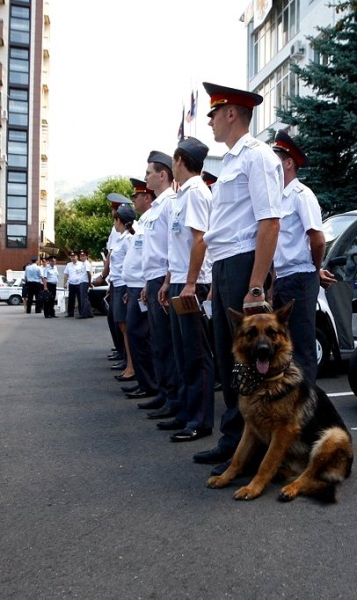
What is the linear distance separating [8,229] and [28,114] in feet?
37.4

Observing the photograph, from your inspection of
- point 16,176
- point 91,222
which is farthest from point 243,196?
point 91,222

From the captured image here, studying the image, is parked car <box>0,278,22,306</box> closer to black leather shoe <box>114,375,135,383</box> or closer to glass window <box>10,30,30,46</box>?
black leather shoe <box>114,375,135,383</box>

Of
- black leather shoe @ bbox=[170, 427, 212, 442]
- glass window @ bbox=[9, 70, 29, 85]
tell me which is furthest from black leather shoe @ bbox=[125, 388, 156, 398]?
glass window @ bbox=[9, 70, 29, 85]

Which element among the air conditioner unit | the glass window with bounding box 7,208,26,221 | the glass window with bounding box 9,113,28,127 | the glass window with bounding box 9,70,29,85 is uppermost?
the glass window with bounding box 9,70,29,85

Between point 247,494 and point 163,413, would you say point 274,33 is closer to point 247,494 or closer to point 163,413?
point 163,413

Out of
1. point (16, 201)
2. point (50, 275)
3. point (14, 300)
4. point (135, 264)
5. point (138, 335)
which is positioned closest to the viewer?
point (138, 335)

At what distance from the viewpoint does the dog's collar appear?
3.70 m

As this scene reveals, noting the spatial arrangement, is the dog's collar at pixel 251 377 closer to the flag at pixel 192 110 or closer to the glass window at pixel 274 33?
the flag at pixel 192 110

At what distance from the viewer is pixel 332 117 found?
1622 centimetres

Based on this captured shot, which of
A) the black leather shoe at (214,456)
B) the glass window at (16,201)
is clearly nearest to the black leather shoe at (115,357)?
the black leather shoe at (214,456)

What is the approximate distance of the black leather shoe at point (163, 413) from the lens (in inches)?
231

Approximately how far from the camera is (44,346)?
40.3ft

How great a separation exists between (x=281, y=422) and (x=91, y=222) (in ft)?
255

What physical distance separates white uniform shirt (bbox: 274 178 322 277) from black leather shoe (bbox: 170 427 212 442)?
4.26ft
